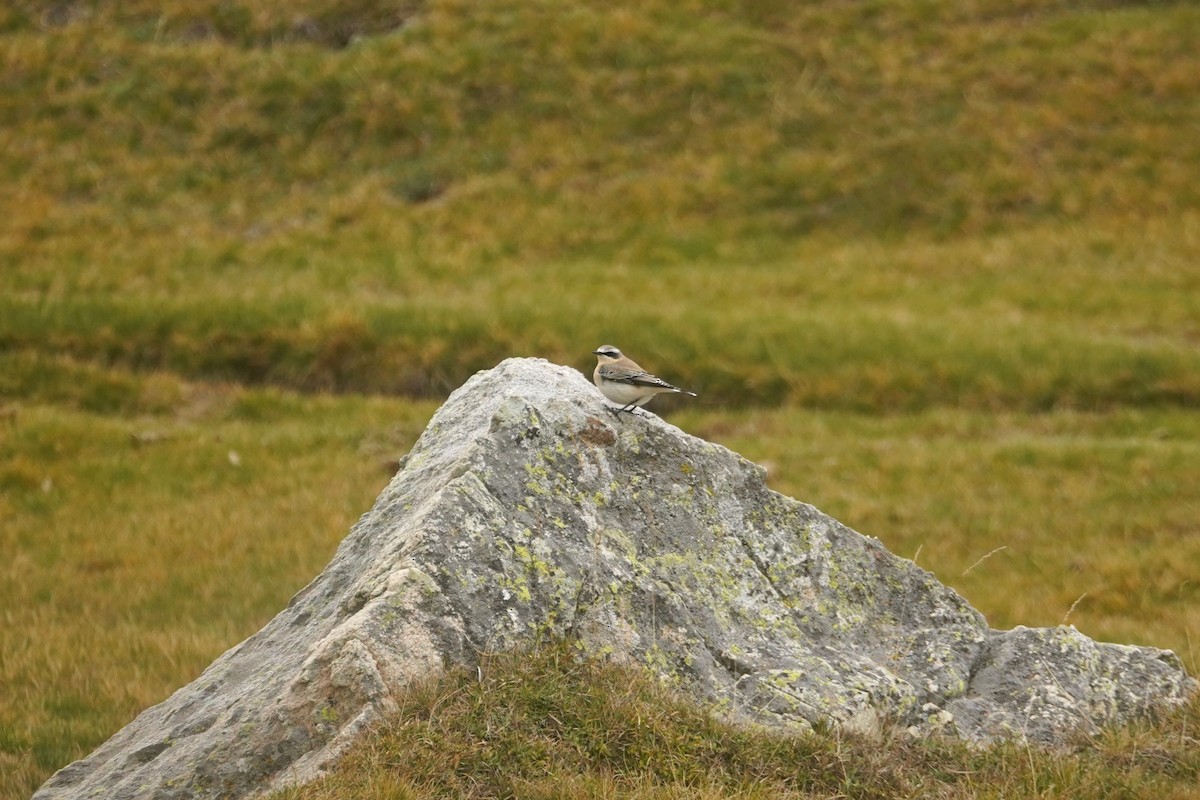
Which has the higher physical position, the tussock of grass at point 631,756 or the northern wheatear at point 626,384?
the northern wheatear at point 626,384

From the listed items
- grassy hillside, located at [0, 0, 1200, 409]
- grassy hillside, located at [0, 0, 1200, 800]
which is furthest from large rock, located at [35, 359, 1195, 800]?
grassy hillside, located at [0, 0, 1200, 409]

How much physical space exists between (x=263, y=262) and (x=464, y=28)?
12524 mm

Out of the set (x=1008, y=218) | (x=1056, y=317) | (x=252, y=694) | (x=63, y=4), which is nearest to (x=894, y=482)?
(x=1056, y=317)

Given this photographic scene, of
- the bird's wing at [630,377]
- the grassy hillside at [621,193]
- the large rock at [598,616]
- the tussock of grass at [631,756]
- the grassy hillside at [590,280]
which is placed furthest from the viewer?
the grassy hillside at [621,193]

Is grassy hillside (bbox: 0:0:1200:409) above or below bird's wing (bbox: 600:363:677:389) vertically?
below

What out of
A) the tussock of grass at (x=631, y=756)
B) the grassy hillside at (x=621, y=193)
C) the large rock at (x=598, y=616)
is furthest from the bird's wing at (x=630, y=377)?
the grassy hillside at (x=621, y=193)

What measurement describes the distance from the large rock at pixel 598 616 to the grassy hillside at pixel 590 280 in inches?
27.1

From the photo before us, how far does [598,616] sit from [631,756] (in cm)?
105

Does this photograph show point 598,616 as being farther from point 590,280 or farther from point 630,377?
point 590,280

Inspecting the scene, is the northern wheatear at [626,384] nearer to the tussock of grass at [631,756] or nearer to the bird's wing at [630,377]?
the bird's wing at [630,377]

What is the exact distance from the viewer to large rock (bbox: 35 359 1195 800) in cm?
751

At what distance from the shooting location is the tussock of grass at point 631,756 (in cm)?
699

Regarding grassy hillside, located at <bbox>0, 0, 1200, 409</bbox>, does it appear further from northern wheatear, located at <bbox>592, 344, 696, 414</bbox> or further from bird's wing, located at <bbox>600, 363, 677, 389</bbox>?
bird's wing, located at <bbox>600, 363, 677, 389</bbox>

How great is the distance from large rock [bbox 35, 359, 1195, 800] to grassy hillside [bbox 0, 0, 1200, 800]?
689mm
